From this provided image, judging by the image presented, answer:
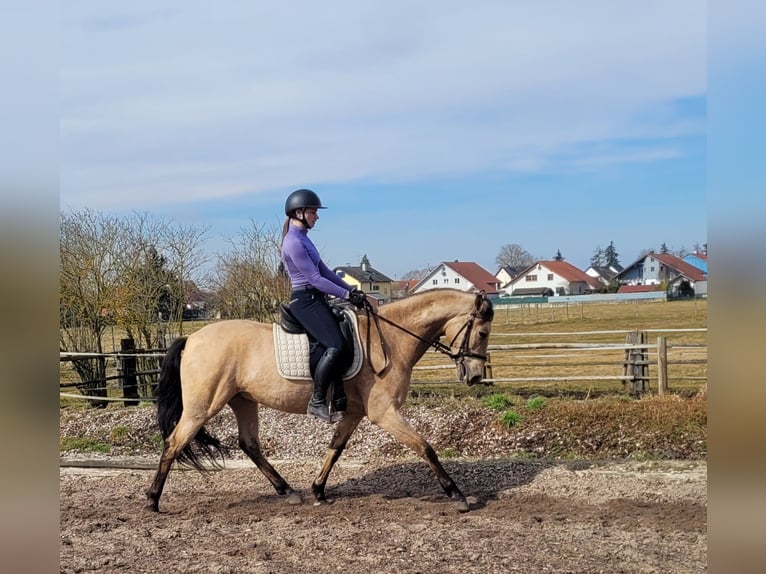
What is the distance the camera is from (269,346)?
6.02m

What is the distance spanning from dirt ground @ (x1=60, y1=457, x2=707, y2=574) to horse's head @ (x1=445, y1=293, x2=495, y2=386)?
1162 mm

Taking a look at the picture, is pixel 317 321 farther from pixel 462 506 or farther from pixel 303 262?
pixel 462 506

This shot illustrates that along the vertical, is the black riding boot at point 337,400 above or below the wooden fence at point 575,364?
above

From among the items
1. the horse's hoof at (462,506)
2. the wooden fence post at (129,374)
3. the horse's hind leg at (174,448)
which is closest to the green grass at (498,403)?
the horse's hoof at (462,506)

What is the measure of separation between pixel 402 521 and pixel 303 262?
2.28 m

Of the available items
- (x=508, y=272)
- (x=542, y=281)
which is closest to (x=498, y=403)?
(x=508, y=272)

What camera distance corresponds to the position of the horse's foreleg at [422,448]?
5781 millimetres

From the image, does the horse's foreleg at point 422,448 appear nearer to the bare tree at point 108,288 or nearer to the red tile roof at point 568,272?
the bare tree at point 108,288

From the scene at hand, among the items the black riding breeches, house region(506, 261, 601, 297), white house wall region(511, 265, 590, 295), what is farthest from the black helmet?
white house wall region(511, 265, 590, 295)

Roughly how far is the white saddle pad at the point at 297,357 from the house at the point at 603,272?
3634 centimetres

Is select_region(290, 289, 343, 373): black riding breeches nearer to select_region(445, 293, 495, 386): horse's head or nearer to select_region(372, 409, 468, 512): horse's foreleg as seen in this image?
select_region(372, 409, 468, 512): horse's foreleg

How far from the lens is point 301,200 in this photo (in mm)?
5754

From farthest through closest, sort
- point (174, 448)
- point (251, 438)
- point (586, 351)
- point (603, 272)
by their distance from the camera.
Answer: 1. point (603, 272)
2. point (586, 351)
3. point (251, 438)
4. point (174, 448)
